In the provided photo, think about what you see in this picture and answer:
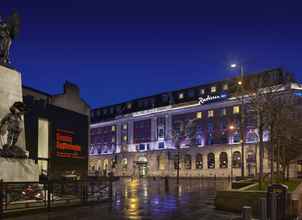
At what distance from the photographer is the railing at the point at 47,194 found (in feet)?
54.9

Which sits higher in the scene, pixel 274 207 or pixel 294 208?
pixel 274 207

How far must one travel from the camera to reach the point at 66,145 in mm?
54125

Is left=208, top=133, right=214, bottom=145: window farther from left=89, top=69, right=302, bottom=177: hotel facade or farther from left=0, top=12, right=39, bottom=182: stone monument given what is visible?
left=0, top=12, right=39, bottom=182: stone monument

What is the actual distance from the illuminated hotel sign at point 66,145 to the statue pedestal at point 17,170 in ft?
108

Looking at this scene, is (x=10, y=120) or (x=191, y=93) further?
(x=191, y=93)

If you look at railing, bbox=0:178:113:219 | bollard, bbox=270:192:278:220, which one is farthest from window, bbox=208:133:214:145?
bollard, bbox=270:192:278:220

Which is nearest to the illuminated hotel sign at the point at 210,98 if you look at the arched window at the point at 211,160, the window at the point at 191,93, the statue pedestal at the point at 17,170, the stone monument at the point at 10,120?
the window at the point at 191,93

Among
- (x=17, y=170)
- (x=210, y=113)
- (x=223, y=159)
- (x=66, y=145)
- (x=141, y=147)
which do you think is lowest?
(x=223, y=159)

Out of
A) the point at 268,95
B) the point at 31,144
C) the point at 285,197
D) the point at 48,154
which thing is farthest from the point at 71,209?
the point at 48,154

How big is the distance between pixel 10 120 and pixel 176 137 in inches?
3947

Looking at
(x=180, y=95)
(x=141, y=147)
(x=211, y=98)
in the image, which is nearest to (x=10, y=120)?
(x=211, y=98)

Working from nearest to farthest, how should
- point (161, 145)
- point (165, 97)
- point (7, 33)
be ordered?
point (7, 33), point (161, 145), point (165, 97)

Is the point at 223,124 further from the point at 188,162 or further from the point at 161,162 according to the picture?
the point at 161,162

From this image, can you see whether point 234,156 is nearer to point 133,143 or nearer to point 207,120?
point 207,120
